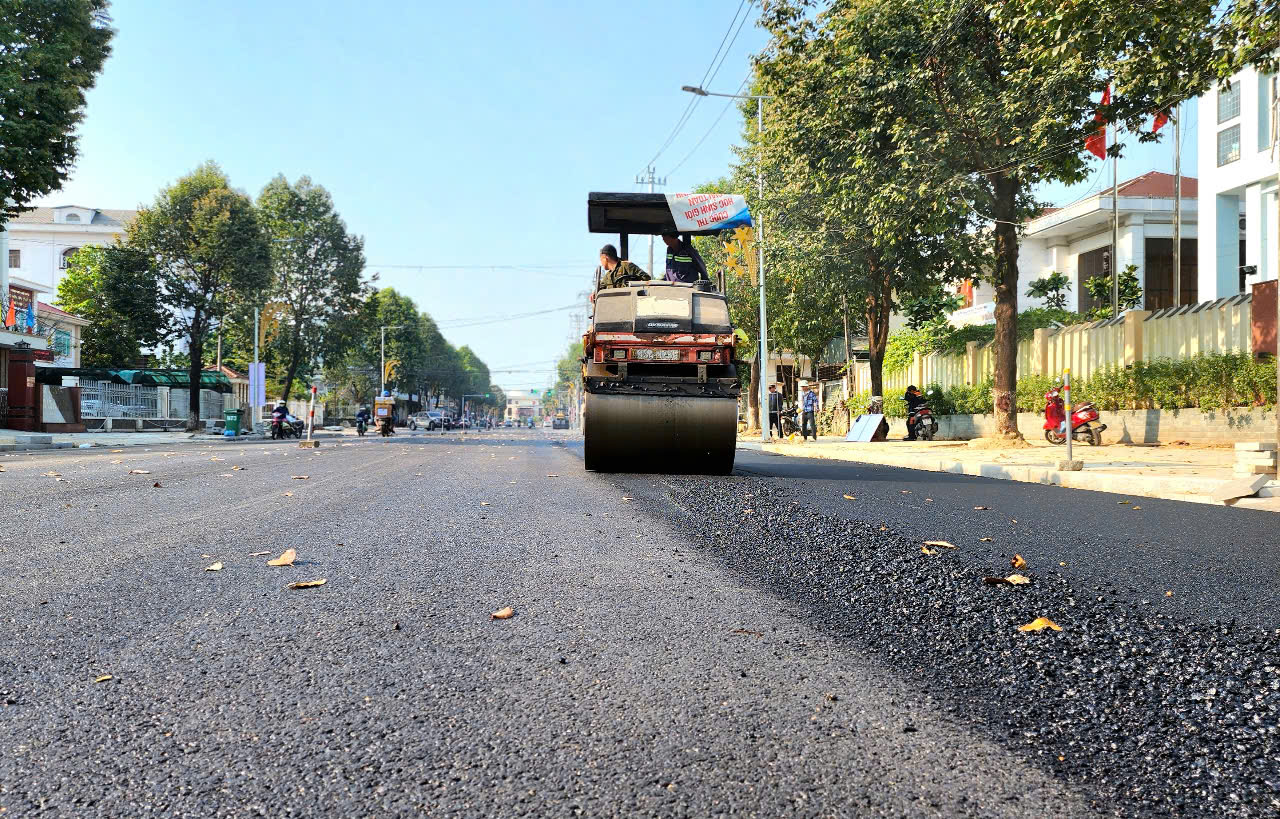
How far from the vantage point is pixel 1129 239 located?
1228 inches

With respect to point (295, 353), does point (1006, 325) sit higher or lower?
lower

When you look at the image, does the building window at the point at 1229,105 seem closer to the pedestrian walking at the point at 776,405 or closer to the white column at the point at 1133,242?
the white column at the point at 1133,242

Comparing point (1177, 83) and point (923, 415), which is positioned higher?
point (1177, 83)

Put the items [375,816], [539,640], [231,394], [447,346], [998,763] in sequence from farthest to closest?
[447,346]
[231,394]
[539,640]
[998,763]
[375,816]

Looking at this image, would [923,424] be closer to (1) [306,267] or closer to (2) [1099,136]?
(2) [1099,136]

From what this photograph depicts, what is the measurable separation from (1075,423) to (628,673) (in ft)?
55.5

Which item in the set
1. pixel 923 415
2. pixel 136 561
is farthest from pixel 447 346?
pixel 136 561

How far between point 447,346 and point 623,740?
372 feet

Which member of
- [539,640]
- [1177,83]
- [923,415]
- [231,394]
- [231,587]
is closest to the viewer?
[539,640]

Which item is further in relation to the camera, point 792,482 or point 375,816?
point 792,482

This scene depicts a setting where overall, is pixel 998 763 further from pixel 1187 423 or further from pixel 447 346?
pixel 447 346

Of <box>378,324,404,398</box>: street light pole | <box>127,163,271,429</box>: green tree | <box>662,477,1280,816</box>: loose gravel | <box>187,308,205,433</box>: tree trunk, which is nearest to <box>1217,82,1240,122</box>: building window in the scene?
<box>662,477,1280,816</box>: loose gravel

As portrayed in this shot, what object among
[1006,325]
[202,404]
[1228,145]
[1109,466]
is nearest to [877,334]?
[1006,325]

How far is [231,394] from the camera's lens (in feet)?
180
